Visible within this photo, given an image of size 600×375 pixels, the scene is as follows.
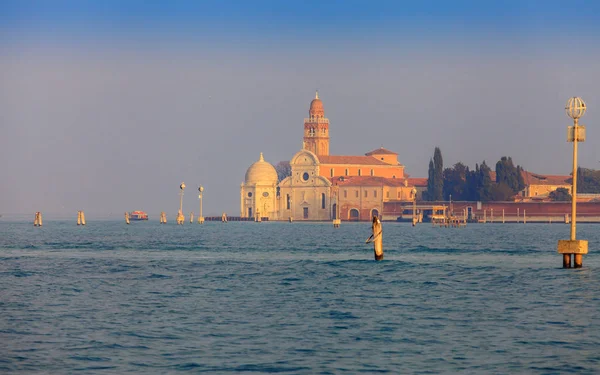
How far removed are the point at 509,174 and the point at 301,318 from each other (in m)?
126

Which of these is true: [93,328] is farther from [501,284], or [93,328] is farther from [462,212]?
[462,212]

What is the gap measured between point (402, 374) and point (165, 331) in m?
5.58

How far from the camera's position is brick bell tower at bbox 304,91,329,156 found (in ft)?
565

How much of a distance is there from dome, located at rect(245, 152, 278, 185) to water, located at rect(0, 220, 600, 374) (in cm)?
12082

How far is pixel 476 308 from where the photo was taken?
76.4 feet

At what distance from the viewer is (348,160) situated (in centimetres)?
16275

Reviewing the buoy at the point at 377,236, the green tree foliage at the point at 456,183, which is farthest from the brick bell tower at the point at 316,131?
the buoy at the point at 377,236

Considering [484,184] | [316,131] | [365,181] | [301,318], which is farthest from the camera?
[316,131]

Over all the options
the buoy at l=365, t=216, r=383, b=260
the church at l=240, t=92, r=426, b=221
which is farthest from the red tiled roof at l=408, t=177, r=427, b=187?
the buoy at l=365, t=216, r=383, b=260

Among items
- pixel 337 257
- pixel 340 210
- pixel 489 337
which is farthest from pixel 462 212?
pixel 489 337

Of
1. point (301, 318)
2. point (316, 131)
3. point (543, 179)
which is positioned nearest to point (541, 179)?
point (543, 179)

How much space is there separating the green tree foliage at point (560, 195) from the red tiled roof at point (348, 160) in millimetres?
28307

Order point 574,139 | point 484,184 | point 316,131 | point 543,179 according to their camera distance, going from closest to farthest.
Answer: point 574,139 → point 484,184 → point 543,179 → point 316,131

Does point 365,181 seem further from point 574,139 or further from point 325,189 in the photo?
point 574,139
